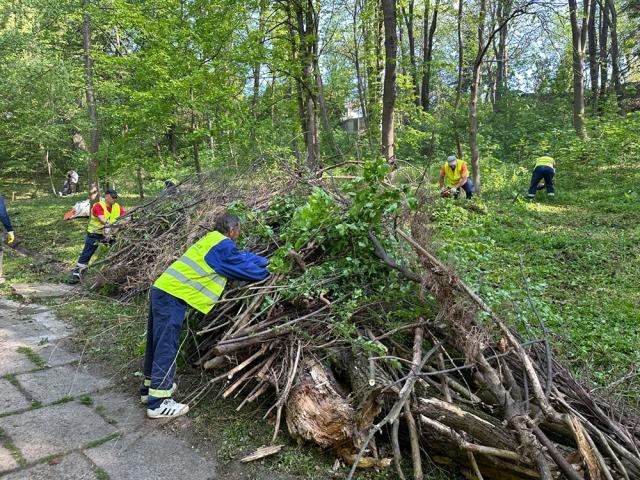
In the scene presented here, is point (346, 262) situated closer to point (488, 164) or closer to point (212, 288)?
point (212, 288)

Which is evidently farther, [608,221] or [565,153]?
[565,153]

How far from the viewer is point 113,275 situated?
269 inches

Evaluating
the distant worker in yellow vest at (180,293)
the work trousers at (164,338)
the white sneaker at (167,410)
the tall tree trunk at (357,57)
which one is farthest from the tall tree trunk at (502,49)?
the white sneaker at (167,410)

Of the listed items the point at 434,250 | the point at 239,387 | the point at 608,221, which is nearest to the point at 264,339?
the point at 239,387

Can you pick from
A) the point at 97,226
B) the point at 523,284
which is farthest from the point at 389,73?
the point at 97,226

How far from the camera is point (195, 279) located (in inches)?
154

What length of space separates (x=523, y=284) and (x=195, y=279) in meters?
3.74

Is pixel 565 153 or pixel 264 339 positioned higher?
pixel 565 153

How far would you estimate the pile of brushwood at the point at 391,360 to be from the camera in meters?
2.81

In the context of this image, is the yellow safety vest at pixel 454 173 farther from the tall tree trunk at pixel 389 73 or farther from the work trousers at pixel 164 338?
the work trousers at pixel 164 338

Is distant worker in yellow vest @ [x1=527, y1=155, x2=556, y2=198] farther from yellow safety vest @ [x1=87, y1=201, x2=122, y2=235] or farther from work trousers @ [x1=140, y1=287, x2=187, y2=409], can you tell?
work trousers @ [x1=140, y1=287, x2=187, y2=409]

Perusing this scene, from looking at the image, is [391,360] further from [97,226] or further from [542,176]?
[542,176]

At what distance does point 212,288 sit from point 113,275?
359 cm

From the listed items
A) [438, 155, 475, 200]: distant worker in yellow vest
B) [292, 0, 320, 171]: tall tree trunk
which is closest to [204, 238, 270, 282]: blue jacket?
[292, 0, 320, 171]: tall tree trunk
